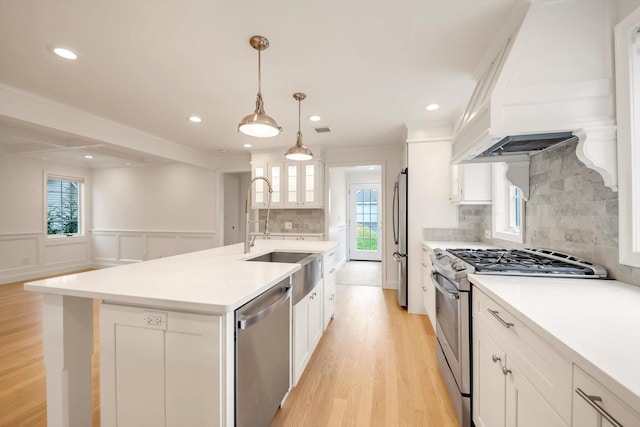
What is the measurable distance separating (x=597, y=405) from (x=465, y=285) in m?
0.91

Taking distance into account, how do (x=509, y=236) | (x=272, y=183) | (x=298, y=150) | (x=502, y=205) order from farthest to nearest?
1. (x=272, y=183)
2. (x=502, y=205)
3. (x=298, y=150)
4. (x=509, y=236)

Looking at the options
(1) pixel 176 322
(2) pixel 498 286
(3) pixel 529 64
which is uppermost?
(3) pixel 529 64

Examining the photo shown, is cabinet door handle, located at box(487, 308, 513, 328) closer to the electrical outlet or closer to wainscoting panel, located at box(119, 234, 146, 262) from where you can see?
the electrical outlet

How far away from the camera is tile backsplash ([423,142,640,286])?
137cm

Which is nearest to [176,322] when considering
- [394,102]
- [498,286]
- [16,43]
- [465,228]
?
[498,286]

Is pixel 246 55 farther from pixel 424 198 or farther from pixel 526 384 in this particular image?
pixel 424 198

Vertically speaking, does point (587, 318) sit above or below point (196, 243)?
above

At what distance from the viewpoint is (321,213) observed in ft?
16.7

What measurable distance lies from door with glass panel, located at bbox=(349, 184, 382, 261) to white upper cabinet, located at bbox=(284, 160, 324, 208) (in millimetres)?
2827

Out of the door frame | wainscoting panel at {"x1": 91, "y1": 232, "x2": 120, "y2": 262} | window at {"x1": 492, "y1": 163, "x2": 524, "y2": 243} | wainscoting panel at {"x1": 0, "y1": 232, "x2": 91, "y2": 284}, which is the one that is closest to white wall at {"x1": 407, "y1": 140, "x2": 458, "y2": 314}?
window at {"x1": 492, "y1": 163, "x2": 524, "y2": 243}

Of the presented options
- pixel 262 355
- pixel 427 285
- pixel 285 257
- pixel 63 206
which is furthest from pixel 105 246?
pixel 427 285

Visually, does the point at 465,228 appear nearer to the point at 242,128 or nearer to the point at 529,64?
the point at 529,64

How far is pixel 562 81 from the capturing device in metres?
1.32

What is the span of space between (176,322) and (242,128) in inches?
53.0
